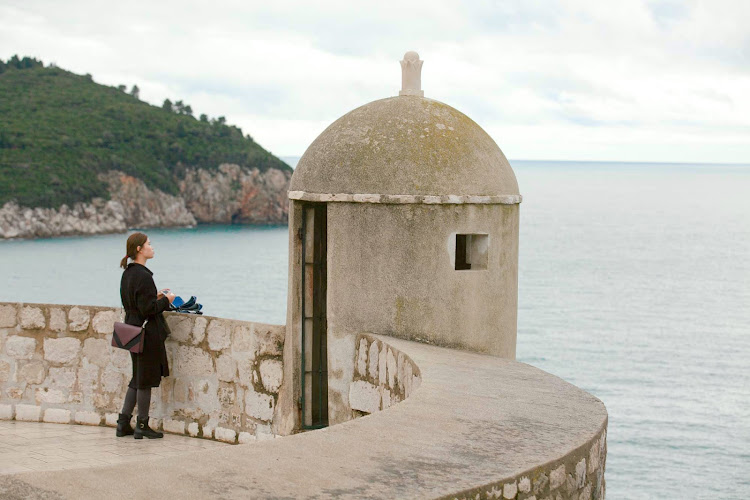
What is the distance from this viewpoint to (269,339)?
7.05 meters

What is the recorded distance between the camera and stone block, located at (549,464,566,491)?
362cm

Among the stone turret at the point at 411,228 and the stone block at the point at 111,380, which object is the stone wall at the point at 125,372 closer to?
the stone block at the point at 111,380

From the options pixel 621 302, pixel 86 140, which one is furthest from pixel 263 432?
pixel 86 140

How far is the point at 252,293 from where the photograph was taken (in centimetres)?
7475

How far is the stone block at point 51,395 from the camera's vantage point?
7.41 m

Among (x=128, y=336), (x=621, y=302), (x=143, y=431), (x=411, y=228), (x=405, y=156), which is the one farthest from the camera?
(x=621, y=302)

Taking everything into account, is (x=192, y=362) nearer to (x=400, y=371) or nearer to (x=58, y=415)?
(x=58, y=415)

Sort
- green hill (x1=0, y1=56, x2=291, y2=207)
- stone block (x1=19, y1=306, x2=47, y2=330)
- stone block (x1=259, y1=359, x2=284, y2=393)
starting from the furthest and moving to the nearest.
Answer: green hill (x1=0, y1=56, x2=291, y2=207) < stone block (x1=19, y1=306, x2=47, y2=330) < stone block (x1=259, y1=359, x2=284, y2=393)

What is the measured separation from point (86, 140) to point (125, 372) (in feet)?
342

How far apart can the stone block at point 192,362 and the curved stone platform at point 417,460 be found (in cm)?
280

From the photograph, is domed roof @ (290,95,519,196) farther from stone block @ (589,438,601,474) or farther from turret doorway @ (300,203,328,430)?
stone block @ (589,438,601,474)

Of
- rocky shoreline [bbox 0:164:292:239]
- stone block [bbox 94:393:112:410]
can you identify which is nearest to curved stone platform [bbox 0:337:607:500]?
stone block [bbox 94:393:112:410]

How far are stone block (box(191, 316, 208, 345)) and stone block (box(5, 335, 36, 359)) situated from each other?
4.22ft

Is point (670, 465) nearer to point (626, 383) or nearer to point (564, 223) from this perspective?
point (626, 383)
